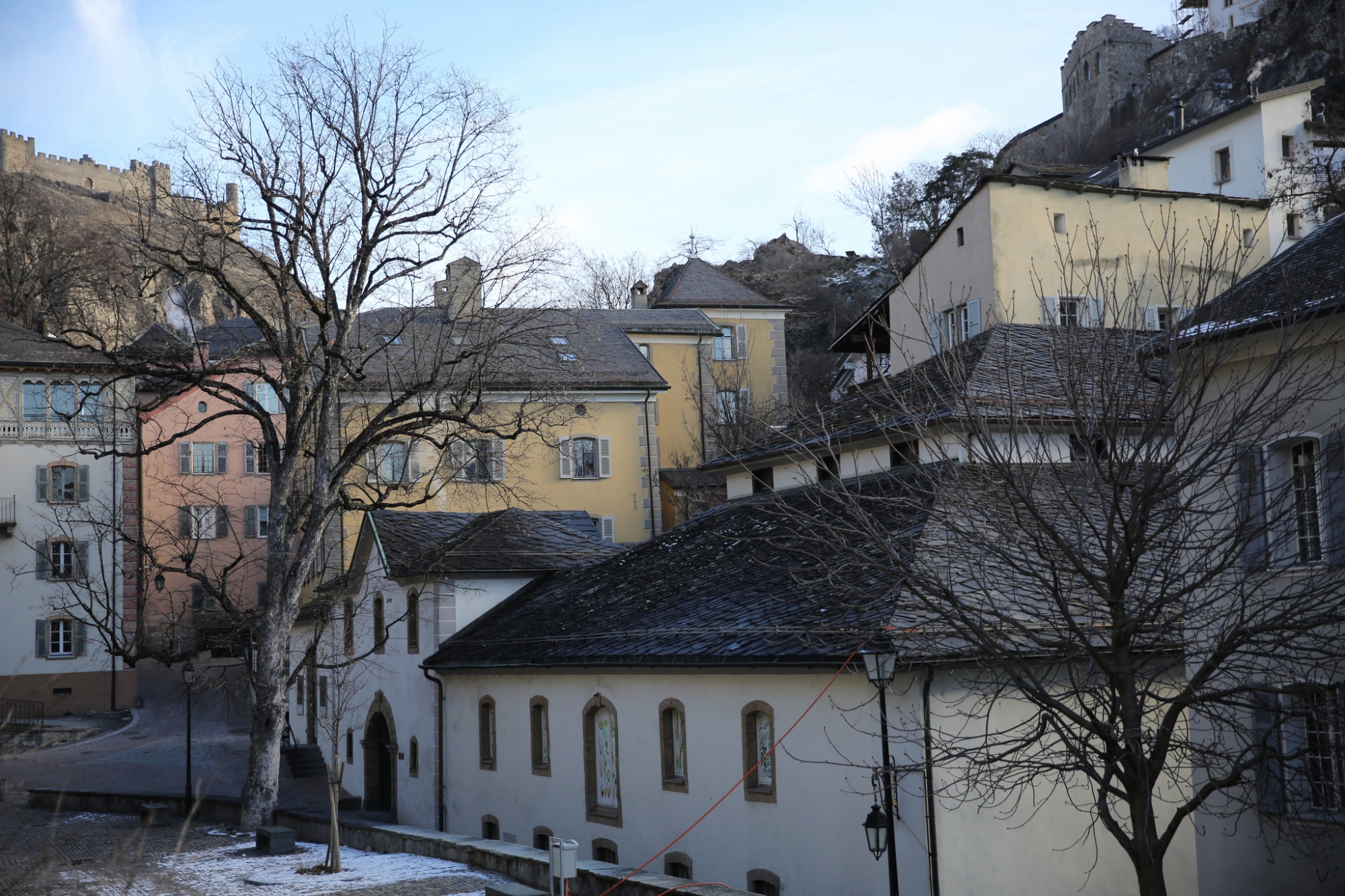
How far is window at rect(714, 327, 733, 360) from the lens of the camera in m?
48.9

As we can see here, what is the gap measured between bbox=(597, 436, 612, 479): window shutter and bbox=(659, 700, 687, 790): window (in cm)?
2278

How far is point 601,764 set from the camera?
19.7 meters

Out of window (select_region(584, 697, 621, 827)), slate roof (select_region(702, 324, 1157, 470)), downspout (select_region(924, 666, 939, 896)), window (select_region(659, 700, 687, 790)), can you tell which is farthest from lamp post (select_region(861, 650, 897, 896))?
window (select_region(584, 697, 621, 827))

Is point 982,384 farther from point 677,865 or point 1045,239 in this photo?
point 1045,239

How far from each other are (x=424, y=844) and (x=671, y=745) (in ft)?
12.7

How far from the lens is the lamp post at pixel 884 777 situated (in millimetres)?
12984

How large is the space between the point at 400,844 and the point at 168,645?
6.93 metres

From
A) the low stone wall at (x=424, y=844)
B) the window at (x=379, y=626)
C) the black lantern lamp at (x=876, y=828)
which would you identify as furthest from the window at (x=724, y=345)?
the black lantern lamp at (x=876, y=828)

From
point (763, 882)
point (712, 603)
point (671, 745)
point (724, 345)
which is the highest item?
point (724, 345)

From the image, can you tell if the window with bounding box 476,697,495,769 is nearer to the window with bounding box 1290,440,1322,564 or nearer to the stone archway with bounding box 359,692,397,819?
the stone archway with bounding box 359,692,397,819

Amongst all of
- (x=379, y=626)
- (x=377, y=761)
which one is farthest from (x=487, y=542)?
(x=377, y=761)

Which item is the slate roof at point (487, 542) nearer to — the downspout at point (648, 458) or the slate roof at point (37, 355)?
the downspout at point (648, 458)

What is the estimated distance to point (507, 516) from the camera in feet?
90.4

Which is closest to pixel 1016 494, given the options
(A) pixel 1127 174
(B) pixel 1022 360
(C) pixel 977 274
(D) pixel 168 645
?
(B) pixel 1022 360
